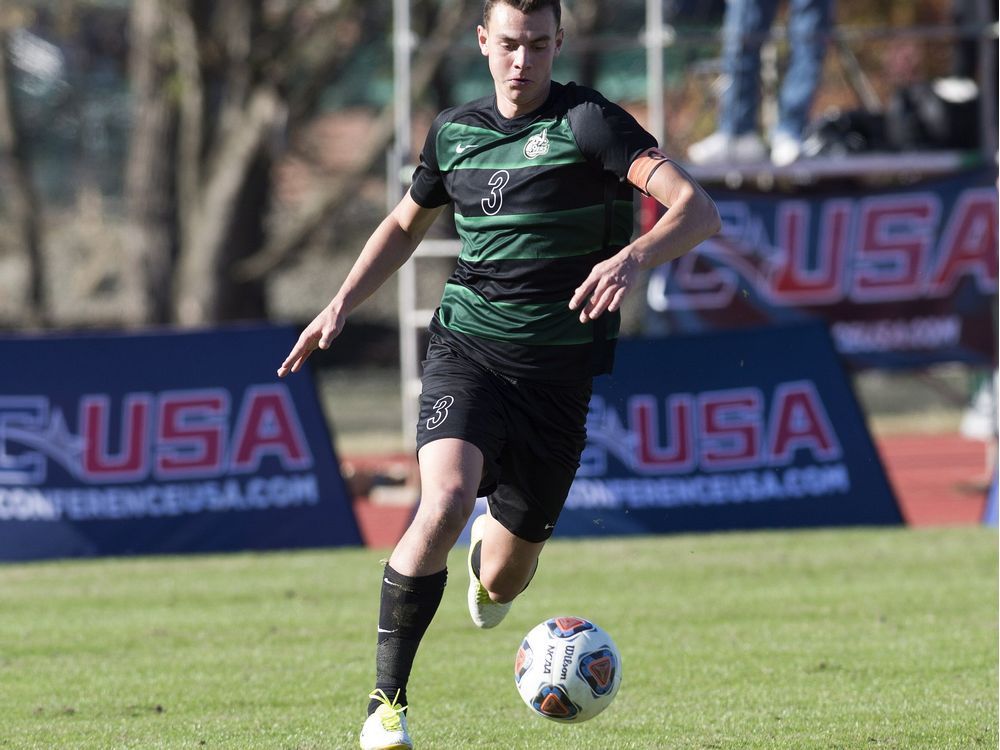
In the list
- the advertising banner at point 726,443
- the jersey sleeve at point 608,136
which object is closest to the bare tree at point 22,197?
the advertising banner at point 726,443

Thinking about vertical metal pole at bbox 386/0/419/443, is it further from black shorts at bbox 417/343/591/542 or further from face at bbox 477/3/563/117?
face at bbox 477/3/563/117

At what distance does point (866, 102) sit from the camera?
54.7 feet

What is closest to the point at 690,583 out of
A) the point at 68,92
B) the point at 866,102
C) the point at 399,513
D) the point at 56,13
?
the point at 399,513

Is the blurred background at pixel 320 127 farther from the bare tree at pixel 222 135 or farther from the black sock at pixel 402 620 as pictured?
the black sock at pixel 402 620

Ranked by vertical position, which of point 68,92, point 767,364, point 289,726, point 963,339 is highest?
point 289,726

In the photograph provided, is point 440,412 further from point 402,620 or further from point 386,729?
point 386,729

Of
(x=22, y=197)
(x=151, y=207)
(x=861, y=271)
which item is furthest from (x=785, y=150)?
(x=22, y=197)

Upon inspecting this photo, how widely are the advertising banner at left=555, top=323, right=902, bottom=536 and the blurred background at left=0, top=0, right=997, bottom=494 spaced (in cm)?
311

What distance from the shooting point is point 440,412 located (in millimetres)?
5406

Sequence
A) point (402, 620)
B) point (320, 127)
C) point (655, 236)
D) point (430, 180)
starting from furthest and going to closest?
point (320, 127)
point (430, 180)
point (402, 620)
point (655, 236)

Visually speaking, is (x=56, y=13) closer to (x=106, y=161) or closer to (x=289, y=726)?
(x=106, y=161)

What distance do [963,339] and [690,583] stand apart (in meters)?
5.63

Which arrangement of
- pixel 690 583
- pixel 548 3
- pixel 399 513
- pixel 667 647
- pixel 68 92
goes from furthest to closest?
pixel 68 92 < pixel 399 513 < pixel 690 583 < pixel 667 647 < pixel 548 3

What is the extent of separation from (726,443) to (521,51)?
20.7 ft
